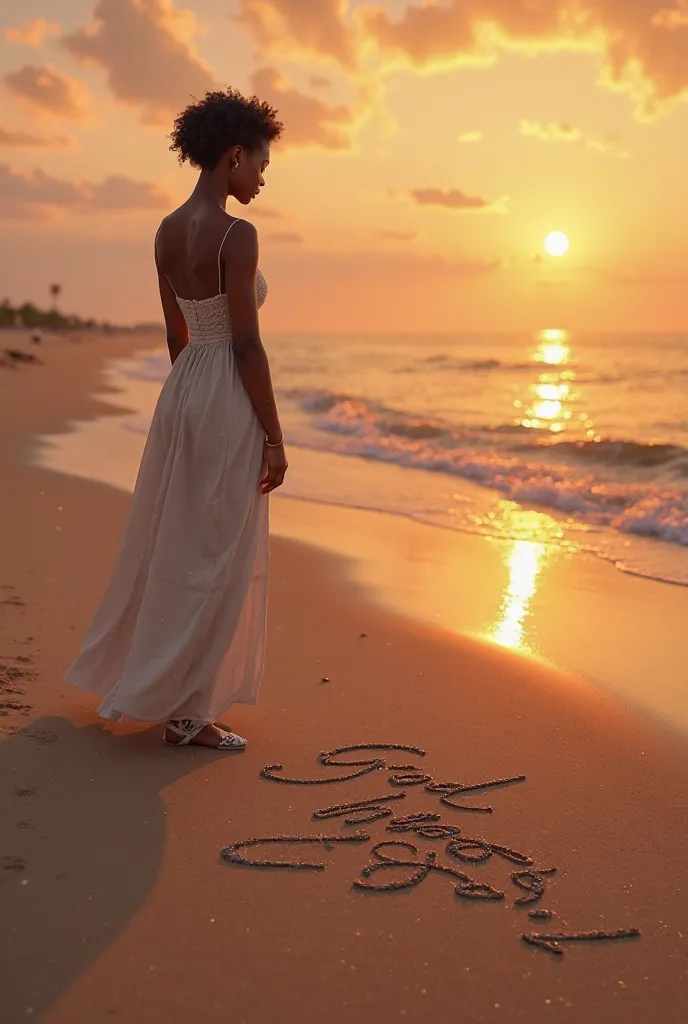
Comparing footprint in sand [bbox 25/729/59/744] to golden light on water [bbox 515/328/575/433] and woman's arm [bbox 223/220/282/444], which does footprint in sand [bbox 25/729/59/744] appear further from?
golden light on water [bbox 515/328/575/433]

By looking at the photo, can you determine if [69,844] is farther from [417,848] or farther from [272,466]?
[272,466]

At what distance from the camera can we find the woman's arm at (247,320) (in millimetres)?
3938

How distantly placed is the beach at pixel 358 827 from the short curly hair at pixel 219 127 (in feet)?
7.70

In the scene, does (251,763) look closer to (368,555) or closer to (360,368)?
(368,555)

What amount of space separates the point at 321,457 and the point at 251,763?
1065 centimetres

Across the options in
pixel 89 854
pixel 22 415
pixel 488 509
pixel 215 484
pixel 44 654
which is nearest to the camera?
pixel 89 854

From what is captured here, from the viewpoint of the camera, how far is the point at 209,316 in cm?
413

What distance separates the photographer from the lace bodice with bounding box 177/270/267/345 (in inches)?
162

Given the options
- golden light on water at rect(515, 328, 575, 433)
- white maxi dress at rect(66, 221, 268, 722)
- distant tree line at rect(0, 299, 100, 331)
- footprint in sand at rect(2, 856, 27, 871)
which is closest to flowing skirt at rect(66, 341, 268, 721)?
white maxi dress at rect(66, 221, 268, 722)

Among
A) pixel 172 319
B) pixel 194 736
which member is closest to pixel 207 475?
pixel 172 319

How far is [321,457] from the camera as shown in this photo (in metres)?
14.7

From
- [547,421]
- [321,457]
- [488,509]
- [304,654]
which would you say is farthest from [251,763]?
[547,421]

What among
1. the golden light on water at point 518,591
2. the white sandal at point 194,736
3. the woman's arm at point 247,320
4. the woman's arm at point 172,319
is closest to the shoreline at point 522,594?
the golden light on water at point 518,591

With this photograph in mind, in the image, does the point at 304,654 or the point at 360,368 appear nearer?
the point at 304,654
